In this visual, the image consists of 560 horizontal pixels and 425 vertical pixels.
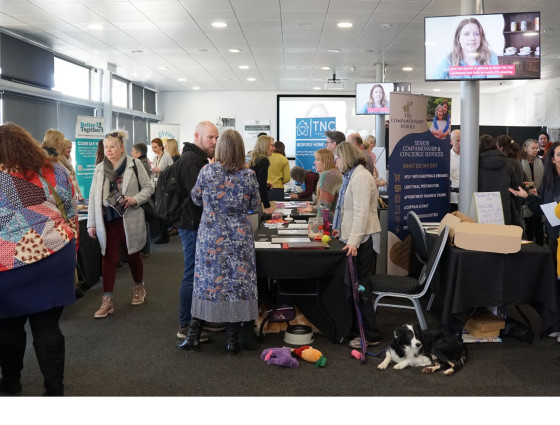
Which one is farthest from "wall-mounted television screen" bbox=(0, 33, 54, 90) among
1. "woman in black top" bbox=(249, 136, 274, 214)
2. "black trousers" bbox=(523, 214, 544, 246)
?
"black trousers" bbox=(523, 214, 544, 246)

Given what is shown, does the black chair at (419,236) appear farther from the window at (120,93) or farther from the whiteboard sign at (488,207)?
the window at (120,93)

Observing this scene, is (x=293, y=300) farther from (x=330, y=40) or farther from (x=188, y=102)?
(x=188, y=102)

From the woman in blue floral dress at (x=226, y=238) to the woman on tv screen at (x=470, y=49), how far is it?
2303 millimetres

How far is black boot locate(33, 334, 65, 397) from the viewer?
2.55 metres

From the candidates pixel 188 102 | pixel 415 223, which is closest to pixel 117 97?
pixel 188 102

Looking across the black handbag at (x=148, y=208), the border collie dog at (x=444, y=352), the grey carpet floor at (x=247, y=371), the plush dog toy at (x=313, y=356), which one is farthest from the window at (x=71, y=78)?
the border collie dog at (x=444, y=352)

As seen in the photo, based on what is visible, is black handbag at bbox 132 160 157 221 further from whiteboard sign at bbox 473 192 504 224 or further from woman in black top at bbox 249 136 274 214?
whiteboard sign at bbox 473 192 504 224

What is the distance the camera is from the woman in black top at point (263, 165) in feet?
18.3

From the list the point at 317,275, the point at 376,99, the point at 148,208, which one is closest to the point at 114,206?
the point at 148,208

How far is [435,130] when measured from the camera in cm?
523

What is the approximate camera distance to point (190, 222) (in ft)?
12.0

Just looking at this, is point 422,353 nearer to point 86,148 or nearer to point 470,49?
point 470,49

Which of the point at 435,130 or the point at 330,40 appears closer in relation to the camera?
the point at 435,130

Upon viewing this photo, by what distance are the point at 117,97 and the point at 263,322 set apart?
1114 centimetres
